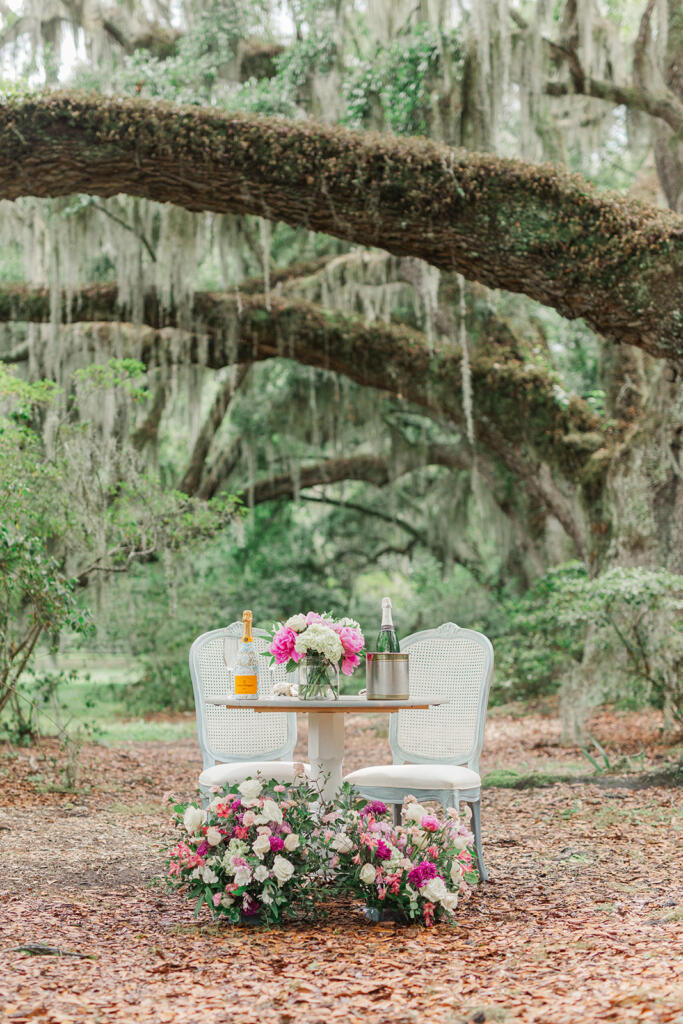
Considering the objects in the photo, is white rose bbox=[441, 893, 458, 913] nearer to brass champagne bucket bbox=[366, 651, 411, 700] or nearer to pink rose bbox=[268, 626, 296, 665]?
brass champagne bucket bbox=[366, 651, 411, 700]

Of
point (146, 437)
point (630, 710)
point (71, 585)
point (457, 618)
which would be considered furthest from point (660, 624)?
point (146, 437)

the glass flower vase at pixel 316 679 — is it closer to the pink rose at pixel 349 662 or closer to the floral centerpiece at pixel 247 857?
the pink rose at pixel 349 662

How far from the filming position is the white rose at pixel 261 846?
3.20m

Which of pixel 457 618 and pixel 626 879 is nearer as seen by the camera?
pixel 626 879

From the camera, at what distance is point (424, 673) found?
4480 mm

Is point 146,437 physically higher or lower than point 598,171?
lower

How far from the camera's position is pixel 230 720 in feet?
14.4

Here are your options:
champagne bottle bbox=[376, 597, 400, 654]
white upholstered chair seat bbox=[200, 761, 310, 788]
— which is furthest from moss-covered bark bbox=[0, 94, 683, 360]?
white upholstered chair seat bbox=[200, 761, 310, 788]

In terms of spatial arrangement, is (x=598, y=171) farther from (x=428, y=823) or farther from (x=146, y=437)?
(x=428, y=823)

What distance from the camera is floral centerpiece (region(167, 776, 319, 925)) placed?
3188 millimetres

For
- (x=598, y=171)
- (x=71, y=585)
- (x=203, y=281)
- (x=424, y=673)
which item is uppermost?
(x=598, y=171)

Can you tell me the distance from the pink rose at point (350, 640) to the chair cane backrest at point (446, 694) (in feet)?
2.53

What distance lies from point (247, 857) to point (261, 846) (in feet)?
0.21

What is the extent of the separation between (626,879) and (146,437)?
8.80m
